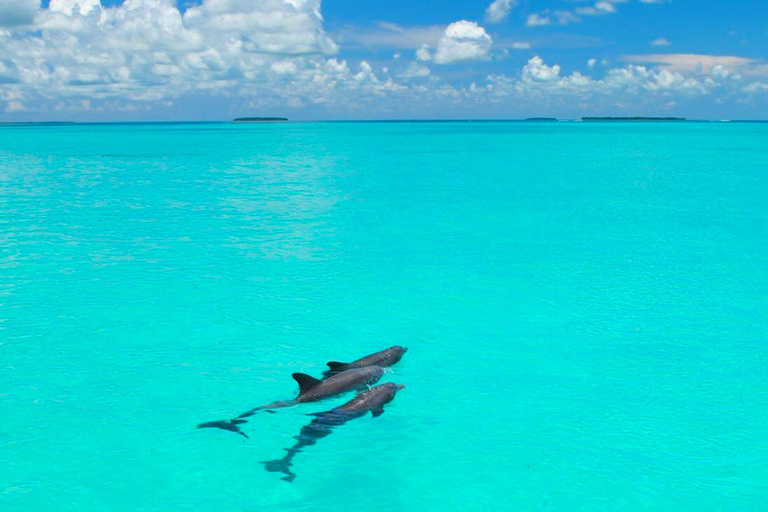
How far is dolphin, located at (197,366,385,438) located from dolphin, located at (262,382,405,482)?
507mm

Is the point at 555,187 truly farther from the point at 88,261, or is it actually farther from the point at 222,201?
the point at 88,261

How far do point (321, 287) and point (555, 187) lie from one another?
114ft

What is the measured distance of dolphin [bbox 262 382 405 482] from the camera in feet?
35.7

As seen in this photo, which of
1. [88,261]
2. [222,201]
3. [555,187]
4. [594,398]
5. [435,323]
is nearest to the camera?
[594,398]

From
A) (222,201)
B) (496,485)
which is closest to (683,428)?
(496,485)

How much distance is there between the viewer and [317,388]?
12.8 metres

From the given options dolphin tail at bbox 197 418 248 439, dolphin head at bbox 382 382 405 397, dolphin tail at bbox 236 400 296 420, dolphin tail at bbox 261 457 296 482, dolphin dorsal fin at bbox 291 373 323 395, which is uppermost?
dolphin dorsal fin at bbox 291 373 323 395

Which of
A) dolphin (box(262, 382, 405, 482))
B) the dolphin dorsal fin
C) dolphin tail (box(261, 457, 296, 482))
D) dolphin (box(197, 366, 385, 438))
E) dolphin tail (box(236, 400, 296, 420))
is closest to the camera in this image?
dolphin tail (box(261, 457, 296, 482))

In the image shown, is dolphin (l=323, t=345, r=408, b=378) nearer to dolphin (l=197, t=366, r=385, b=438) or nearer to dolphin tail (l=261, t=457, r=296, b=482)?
dolphin (l=197, t=366, r=385, b=438)

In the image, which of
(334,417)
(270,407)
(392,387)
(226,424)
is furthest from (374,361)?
(226,424)

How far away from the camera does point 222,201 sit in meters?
42.4

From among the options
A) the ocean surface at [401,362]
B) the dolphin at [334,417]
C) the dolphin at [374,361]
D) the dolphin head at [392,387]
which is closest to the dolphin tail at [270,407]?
the ocean surface at [401,362]

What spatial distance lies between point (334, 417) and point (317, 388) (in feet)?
3.17

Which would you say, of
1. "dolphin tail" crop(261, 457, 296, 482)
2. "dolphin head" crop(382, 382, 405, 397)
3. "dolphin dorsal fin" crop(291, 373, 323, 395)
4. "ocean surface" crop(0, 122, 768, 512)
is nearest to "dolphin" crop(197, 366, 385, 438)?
"dolphin dorsal fin" crop(291, 373, 323, 395)
